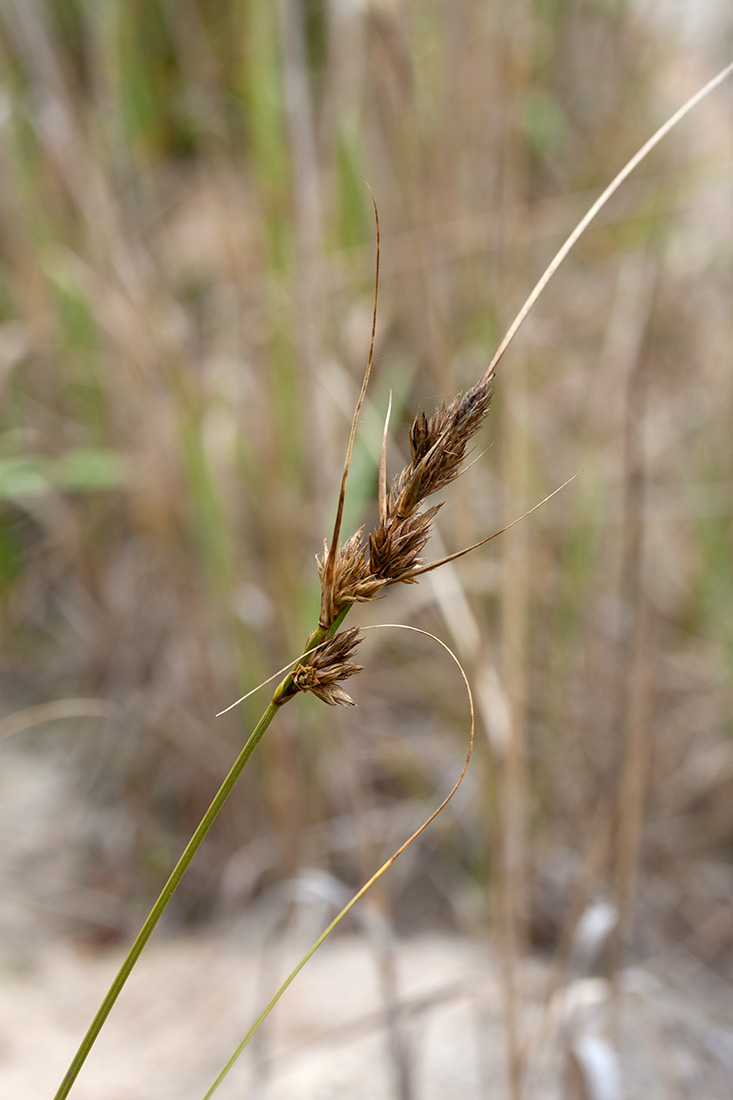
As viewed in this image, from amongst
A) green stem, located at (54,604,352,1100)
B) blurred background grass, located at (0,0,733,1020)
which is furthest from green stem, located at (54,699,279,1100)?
blurred background grass, located at (0,0,733,1020)

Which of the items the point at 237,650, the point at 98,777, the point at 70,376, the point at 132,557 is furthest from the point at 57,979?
the point at 70,376

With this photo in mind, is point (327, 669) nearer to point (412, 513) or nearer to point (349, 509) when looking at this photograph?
point (412, 513)

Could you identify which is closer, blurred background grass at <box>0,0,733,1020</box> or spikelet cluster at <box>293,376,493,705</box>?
spikelet cluster at <box>293,376,493,705</box>

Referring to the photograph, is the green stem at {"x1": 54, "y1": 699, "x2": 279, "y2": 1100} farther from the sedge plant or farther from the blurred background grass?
the blurred background grass

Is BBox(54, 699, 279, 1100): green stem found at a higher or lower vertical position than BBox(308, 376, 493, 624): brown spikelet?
lower

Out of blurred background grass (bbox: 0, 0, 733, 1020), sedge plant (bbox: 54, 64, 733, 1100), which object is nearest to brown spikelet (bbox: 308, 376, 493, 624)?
Answer: sedge plant (bbox: 54, 64, 733, 1100)
